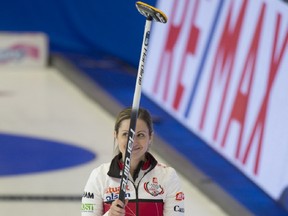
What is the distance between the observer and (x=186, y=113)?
7832mm

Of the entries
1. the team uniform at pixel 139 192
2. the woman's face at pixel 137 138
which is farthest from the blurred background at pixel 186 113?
the woman's face at pixel 137 138

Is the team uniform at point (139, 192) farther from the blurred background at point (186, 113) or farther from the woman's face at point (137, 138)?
the blurred background at point (186, 113)

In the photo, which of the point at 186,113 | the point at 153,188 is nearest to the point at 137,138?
the point at 153,188

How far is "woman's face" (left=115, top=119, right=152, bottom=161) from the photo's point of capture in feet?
13.4

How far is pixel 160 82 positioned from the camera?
849 centimetres

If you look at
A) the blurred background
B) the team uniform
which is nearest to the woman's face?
the team uniform

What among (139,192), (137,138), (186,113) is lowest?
(139,192)

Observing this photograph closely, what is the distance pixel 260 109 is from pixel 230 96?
1.86ft

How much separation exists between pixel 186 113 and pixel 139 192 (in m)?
3.72

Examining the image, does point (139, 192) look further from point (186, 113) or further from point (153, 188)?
point (186, 113)

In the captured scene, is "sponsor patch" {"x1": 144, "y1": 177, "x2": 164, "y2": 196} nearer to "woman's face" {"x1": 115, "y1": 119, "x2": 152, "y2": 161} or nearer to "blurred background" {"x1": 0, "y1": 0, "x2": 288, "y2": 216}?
"woman's face" {"x1": 115, "y1": 119, "x2": 152, "y2": 161}

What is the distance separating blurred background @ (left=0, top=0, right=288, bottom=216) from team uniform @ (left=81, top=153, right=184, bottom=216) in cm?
188

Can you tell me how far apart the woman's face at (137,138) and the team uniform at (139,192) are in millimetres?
84

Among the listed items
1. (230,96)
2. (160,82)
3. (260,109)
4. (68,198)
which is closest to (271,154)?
(260,109)
